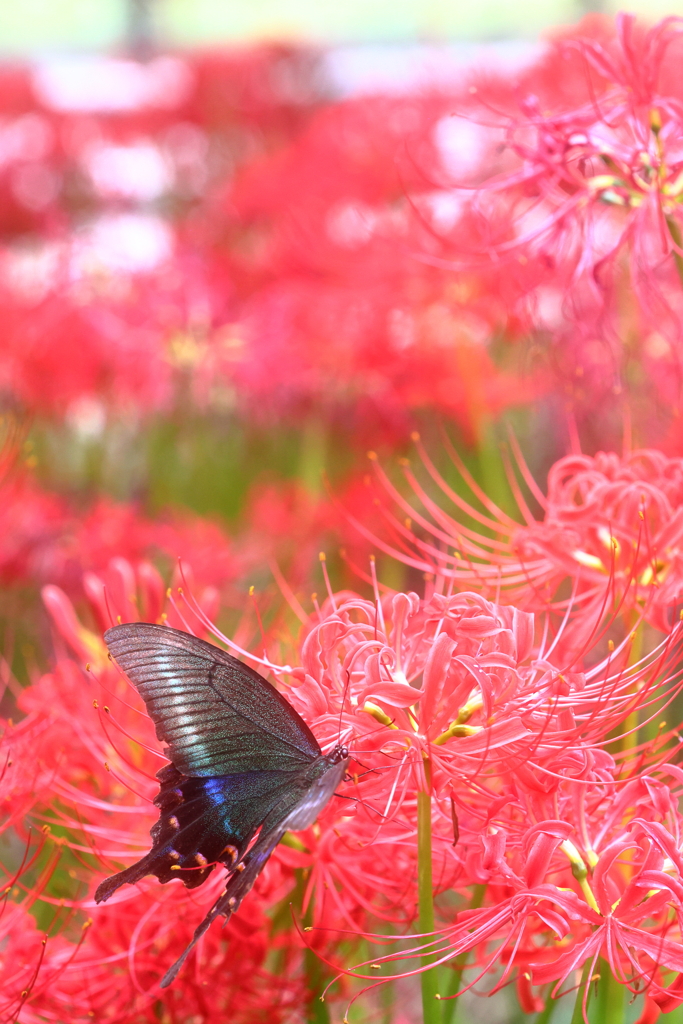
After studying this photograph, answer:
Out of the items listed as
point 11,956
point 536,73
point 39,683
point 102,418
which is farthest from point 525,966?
point 102,418

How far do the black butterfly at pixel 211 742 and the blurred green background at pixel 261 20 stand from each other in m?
2.31

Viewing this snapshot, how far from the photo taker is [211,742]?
54 centimetres

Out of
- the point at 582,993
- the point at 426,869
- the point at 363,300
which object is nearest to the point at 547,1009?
the point at 582,993

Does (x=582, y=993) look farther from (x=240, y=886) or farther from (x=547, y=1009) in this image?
(x=240, y=886)

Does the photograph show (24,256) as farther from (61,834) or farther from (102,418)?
(61,834)

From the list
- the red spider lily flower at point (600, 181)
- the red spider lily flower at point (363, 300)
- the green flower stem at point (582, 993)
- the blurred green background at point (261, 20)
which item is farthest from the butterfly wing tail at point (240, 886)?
the blurred green background at point (261, 20)

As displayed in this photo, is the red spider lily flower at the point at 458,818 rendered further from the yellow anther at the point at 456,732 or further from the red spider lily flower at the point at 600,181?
the red spider lily flower at the point at 600,181

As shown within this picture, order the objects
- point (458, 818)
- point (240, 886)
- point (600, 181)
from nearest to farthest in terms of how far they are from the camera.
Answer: point (240, 886)
point (458, 818)
point (600, 181)

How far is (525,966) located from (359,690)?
0.59 ft

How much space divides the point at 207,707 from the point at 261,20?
Answer: 271 centimetres

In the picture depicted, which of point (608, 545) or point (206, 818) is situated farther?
point (608, 545)

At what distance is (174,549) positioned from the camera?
1320 millimetres

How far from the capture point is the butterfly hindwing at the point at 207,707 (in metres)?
0.54

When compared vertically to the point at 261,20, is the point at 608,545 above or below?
below
